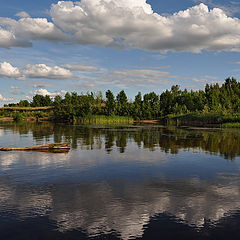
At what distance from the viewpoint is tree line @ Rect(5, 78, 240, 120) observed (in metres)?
136

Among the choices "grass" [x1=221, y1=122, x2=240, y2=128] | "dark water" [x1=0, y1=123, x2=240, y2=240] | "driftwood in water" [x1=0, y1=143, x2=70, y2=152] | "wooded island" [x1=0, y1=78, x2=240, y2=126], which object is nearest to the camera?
"dark water" [x1=0, y1=123, x2=240, y2=240]

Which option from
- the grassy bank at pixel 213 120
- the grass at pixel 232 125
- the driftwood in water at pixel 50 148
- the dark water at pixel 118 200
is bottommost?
the dark water at pixel 118 200

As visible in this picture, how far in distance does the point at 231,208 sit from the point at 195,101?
154457 mm

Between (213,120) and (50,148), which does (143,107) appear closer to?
(213,120)

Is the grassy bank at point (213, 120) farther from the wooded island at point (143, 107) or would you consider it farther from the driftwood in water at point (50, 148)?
the driftwood in water at point (50, 148)

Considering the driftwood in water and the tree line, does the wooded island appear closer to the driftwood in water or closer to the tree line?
the tree line

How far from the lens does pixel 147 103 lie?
570 ft

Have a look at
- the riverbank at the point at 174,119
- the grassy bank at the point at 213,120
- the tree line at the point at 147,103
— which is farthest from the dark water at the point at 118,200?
the tree line at the point at 147,103

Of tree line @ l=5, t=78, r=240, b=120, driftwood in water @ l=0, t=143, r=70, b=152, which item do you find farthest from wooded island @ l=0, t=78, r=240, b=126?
driftwood in water @ l=0, t=143, r=70, b=152

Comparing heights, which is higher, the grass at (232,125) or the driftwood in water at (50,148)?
the grass at (232,125)

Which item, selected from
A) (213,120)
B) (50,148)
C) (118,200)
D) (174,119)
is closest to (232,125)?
(213,120)

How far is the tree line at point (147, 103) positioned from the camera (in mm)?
136125

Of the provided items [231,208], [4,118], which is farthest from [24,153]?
[4,118]

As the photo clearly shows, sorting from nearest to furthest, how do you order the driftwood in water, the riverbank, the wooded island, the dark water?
the dark water < the driftwood in water < the riverbank < the wooded island
